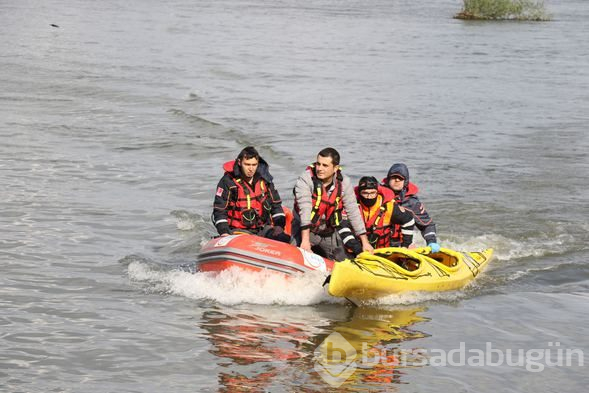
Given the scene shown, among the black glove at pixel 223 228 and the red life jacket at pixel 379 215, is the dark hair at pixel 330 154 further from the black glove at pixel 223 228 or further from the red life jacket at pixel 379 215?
the black glove at pixel 223 228

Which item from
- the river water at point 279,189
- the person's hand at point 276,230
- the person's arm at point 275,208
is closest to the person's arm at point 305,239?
the river water at point 279,189

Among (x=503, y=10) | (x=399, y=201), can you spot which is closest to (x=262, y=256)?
(x=399, y=201)

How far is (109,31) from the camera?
134 feet

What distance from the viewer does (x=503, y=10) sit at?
53156 mm

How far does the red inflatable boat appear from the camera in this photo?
9469mm

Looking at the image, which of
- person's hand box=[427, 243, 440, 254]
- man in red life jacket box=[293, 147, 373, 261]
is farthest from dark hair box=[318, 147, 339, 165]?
person's hand box=[427, 243, 440, 254]

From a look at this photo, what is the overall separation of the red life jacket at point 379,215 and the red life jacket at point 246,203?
1035 mm

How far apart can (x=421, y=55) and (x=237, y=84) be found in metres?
10.4

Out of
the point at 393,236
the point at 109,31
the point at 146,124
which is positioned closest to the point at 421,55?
the point at 109,31

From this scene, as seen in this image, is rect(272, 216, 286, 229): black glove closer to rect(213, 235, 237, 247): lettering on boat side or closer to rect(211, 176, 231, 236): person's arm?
rect(211, 176, 231, 236): person's arm

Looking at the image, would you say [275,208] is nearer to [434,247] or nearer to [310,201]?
[310,201]

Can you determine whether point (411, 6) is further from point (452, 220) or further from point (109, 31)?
point (452, 220)

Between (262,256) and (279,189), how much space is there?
20.6 feet

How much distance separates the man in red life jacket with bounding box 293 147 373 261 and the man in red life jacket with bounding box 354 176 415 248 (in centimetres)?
27
